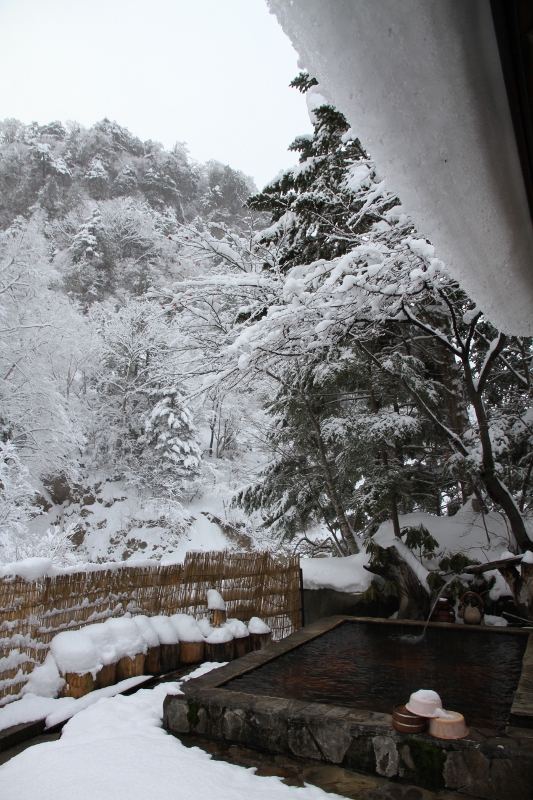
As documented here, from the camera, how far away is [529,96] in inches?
22.4

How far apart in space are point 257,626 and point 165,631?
1.31 meters

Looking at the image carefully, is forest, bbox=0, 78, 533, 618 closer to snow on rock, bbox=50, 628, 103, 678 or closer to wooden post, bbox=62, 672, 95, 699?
snow on rock, bbox=50, 628, 103, 678

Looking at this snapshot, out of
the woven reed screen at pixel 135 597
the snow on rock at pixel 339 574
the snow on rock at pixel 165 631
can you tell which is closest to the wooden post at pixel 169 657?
the snow on rock at pixel 165 631

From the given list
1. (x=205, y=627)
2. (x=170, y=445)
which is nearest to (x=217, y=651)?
(x=205, y=627)

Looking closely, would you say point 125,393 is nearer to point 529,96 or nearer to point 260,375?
point 260,375

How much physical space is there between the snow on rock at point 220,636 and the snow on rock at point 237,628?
66 mm

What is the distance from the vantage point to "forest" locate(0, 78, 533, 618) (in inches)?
210

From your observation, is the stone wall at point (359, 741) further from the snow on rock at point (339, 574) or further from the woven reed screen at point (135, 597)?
the snow on rock at point (339, 574)

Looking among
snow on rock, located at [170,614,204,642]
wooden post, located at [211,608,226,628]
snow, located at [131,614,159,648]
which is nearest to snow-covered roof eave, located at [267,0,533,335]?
snow, located at [131,614,159,648]

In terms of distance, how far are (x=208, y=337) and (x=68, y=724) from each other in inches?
223

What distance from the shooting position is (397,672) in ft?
12.3

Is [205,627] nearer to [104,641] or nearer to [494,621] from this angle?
[104,641]

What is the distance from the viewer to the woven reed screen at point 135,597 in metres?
3.68

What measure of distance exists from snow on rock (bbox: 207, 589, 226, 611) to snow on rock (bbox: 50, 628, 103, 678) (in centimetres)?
171
